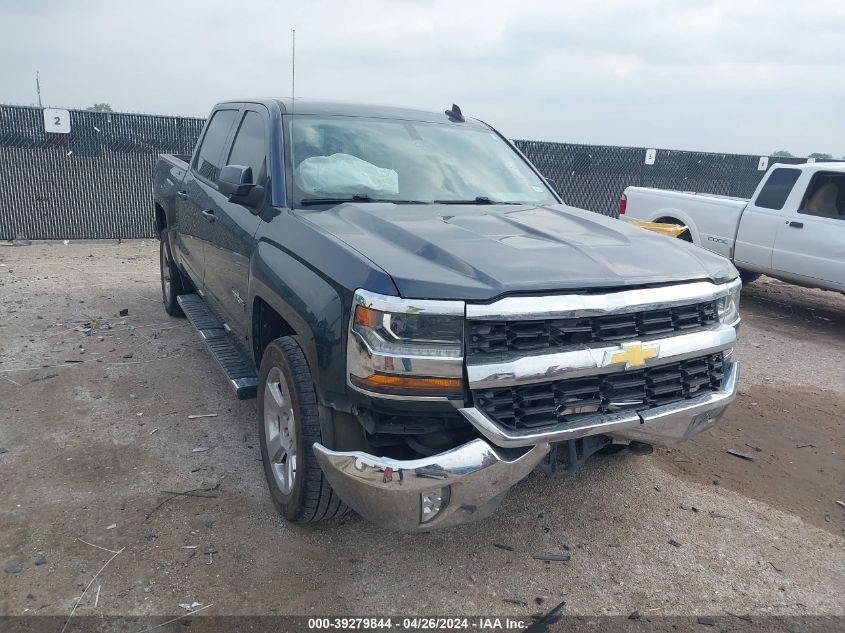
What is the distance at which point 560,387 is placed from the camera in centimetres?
268

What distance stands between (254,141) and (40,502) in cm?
231

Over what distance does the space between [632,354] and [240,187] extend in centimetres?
213

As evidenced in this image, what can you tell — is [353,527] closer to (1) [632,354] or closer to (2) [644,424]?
(2) [644,424]

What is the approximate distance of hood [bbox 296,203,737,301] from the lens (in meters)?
2.58

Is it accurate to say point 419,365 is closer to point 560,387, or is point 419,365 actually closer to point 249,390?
point 560,387

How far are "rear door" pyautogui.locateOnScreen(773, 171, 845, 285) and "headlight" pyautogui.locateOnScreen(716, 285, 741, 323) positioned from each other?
16.9ft

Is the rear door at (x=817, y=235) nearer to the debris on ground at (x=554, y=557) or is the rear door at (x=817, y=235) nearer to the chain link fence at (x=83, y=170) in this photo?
the debris on ground at (x=554, y=557)

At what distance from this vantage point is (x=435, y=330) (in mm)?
2482

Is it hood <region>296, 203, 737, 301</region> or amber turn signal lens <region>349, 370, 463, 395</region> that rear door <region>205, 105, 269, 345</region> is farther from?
amber turn signal lens <region>349, 370, 463, 395</region>

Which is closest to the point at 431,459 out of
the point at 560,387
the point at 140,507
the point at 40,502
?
the point at 560,387

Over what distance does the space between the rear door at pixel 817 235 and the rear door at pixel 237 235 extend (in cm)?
647

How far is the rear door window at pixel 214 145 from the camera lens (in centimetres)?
484

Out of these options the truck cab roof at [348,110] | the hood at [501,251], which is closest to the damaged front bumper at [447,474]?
the hood at [501,251]

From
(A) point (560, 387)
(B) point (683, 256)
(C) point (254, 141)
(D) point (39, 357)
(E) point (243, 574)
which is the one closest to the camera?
(A) point (560, 387)
